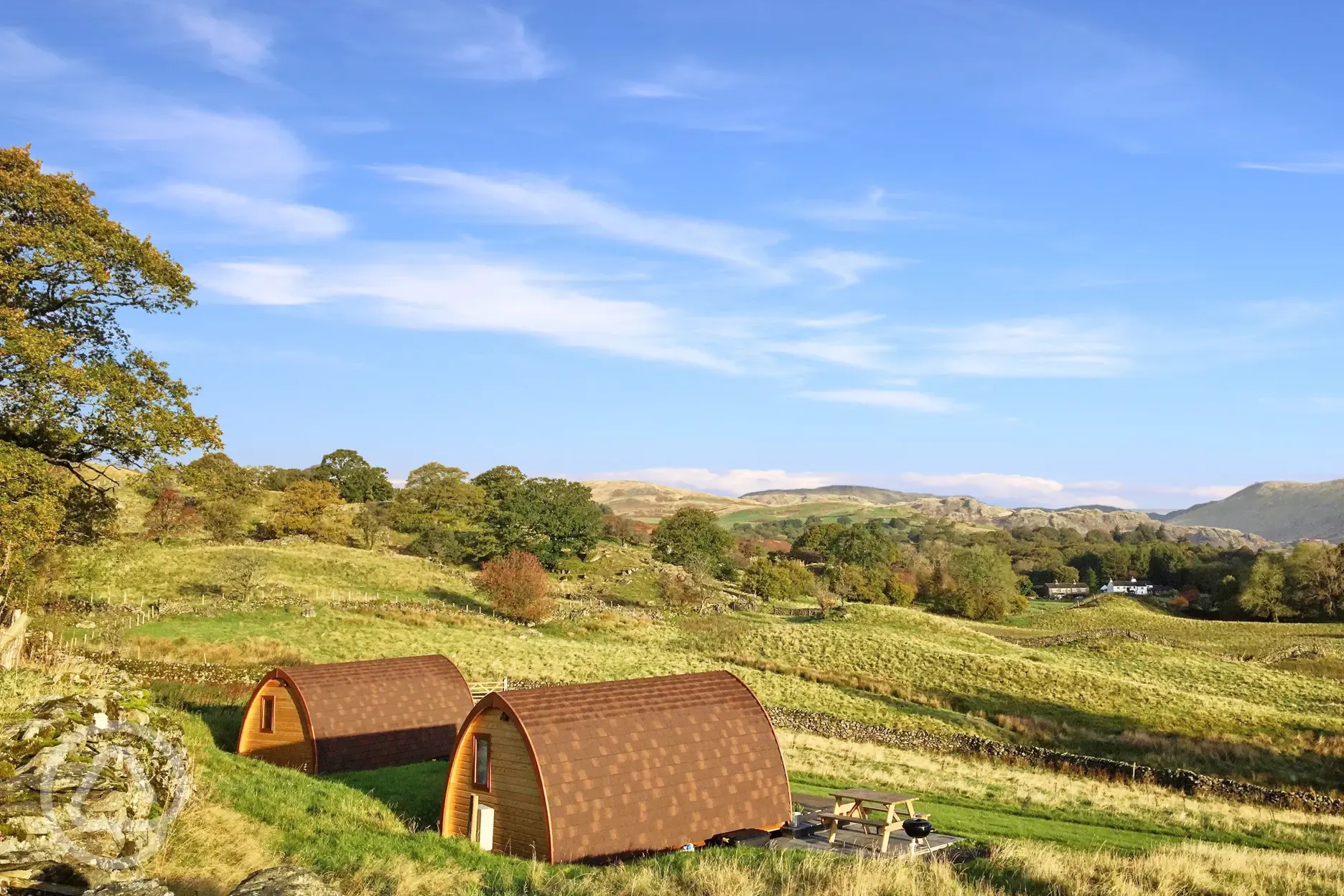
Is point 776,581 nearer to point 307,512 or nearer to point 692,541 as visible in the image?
point 692,541

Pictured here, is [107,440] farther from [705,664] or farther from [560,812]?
[705,664]

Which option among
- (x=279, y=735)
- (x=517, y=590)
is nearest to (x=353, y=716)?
(x=279, y=735)

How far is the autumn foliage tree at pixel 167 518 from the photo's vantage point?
83.6 m

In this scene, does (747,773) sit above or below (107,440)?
below

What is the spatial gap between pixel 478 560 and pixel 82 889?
89.4 metres

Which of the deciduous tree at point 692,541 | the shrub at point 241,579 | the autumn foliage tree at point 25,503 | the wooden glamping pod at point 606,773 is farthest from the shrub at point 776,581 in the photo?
the autumn foliage tree at point 25,503

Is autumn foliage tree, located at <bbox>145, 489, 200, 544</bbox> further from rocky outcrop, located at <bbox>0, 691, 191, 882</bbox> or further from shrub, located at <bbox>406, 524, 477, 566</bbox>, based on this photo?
rocky outcrop, located at <bbox>0, 691, 191, 882</bbox>

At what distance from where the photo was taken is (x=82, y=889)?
11594 mm

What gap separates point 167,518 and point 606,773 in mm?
78459

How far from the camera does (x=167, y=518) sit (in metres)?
84.1

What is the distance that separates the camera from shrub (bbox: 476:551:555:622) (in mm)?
68438

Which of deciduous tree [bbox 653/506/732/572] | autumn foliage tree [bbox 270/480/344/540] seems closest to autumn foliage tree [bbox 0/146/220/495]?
autumn foliage tree [bbox 270/480/344/540]

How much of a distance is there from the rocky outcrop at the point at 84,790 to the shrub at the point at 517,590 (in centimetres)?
5234

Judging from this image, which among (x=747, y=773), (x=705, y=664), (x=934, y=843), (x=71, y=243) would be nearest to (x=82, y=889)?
(x=747, y=773)
